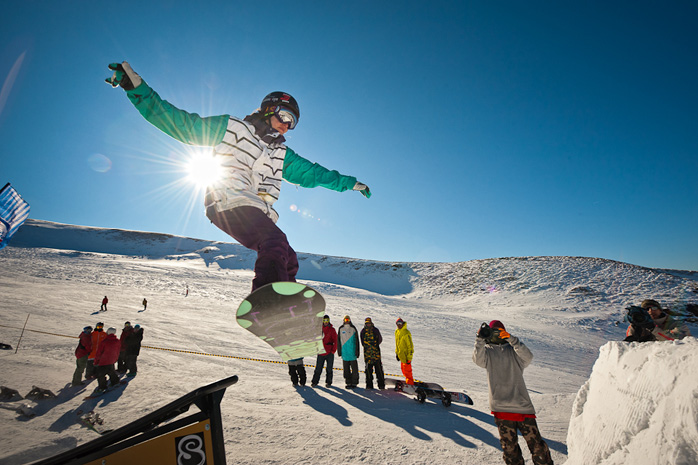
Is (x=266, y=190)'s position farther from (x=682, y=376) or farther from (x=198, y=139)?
(x=682, y=376)

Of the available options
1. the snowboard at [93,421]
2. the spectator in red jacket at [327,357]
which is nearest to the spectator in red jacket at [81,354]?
the snowboard at [93,421]

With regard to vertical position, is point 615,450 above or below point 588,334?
above

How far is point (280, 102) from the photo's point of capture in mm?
2533

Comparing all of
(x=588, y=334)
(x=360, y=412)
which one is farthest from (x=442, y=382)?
(x=588, y=334)

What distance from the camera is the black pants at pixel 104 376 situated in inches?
251

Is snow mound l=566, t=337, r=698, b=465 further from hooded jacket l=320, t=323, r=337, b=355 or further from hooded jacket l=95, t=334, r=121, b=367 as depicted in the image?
hooded jacket l=95, t=334, r=121, b=367

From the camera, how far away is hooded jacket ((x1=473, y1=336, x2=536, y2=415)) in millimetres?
3385

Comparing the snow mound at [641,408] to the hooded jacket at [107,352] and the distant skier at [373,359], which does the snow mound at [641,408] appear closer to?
the distant skier at [373,359]

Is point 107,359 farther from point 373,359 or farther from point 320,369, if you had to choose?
point 373,359

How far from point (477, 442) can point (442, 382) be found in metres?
4.71

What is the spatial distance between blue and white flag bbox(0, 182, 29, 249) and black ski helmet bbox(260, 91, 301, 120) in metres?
7.60

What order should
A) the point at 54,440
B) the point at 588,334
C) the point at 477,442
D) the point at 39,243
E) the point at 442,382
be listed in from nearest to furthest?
the point at 54,440
the point at 477,442
the point at 442,382
the point at 588,334
the point at 39,243

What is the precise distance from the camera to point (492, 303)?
94.4 ft

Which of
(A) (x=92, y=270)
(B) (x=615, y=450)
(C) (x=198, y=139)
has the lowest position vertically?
(A) (x=92, y=270)
